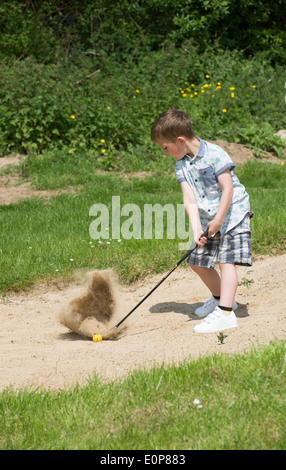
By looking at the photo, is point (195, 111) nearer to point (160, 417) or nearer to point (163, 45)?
point (163, 45)

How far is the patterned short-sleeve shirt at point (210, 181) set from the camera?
14.0 feet

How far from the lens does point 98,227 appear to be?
6.98 meters

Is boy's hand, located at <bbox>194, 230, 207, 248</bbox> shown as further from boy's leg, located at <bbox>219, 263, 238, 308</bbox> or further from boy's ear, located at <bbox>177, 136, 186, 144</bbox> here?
boy's ear, located at <bbox>177, 136, 186, 144</bbox>

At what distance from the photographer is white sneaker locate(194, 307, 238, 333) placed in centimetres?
413

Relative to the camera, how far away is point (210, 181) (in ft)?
14.1

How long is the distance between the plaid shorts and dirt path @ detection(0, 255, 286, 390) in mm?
435

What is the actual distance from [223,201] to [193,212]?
0.82ft

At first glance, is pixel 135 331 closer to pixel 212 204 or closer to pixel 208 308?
pixel 208 308

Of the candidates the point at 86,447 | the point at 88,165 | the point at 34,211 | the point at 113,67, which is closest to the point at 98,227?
the point at 34,211

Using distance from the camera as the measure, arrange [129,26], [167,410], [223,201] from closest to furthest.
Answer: [167,410], [223,201], [129,26]

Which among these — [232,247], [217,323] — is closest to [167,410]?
[217,323]

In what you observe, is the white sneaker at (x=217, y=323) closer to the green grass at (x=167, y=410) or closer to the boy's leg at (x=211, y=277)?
the boy's leg at (x=211, y=277)

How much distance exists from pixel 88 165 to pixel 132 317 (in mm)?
4837

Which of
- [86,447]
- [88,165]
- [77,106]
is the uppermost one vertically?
[86,447]
